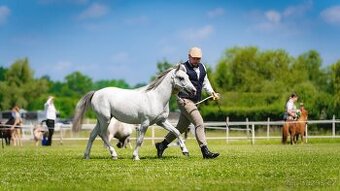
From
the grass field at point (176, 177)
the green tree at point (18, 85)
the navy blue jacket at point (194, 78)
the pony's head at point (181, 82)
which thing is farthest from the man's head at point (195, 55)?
the green tree at point (18, 85)

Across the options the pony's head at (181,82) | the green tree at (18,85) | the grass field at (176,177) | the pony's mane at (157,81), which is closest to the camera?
the grass field at (176,177)

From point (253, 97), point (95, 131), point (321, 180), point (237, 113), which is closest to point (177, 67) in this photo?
point (95, 131)

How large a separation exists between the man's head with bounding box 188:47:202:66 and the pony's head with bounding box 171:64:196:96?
0.28 metres

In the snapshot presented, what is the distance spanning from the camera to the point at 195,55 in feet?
47.3

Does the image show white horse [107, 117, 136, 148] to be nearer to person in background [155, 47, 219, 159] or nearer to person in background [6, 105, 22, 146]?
person in background [6, 105, 22, 146]

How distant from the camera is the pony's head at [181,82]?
14195 mm

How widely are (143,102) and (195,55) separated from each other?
147 cm

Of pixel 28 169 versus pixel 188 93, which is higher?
pixel 188 93

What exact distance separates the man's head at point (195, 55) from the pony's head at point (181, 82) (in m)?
0.28

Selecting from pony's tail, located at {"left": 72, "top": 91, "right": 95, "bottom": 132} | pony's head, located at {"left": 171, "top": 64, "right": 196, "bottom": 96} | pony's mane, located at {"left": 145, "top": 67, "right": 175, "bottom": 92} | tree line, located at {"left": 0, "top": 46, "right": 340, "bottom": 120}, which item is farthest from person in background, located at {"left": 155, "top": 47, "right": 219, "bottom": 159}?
tree line, located at {"left": 0, "top": 46, "right": 340, "bottom": 120}

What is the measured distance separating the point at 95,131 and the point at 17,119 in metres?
20.3

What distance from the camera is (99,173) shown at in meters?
10.5

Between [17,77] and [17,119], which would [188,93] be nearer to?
[17,119]

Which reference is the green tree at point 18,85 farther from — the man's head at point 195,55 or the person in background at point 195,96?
the man's head at point 195,55
